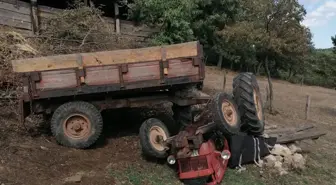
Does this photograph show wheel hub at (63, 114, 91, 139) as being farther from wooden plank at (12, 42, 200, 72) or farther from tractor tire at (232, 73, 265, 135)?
tractor tire at (232, 73, 265, 135)

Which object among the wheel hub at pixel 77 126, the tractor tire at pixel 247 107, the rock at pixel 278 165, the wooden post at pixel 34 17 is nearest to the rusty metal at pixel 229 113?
the tractor tire at pixel 247 107

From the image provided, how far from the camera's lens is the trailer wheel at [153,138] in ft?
21.9

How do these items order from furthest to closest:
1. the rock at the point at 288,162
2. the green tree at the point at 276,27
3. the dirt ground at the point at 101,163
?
the green tree at the point at 276,27 < the rock at the point at 288,162 < the dirt ground at the point at 101,163

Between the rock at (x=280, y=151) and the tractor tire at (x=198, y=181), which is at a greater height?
Result: the rock at (x=280, y=151)

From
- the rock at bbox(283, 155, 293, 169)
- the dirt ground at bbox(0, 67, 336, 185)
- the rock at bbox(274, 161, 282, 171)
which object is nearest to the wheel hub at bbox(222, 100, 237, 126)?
the dirt ground at bbox(0, 67, 336, 185)

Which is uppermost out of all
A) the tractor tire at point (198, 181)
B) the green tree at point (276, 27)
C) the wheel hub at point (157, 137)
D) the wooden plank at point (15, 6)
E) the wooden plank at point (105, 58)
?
the wooden plank at point (15, 6)

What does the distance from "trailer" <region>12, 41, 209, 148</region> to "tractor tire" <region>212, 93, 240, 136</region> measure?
72 cm

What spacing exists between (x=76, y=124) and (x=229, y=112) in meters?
2.76

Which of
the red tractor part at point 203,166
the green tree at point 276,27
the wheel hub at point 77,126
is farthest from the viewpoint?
the green tree at point 276,27

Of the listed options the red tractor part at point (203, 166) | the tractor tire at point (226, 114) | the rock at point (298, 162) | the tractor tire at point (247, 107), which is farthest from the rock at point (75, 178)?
the rock at point (298, 162)

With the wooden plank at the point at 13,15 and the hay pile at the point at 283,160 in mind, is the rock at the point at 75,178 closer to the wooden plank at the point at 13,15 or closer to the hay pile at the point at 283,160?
the hay pile at the point at 283,160

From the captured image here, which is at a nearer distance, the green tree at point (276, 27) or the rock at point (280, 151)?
the rock at point (280, 151)

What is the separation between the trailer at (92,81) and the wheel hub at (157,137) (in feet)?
2.69

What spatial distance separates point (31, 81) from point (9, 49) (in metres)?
3.44
